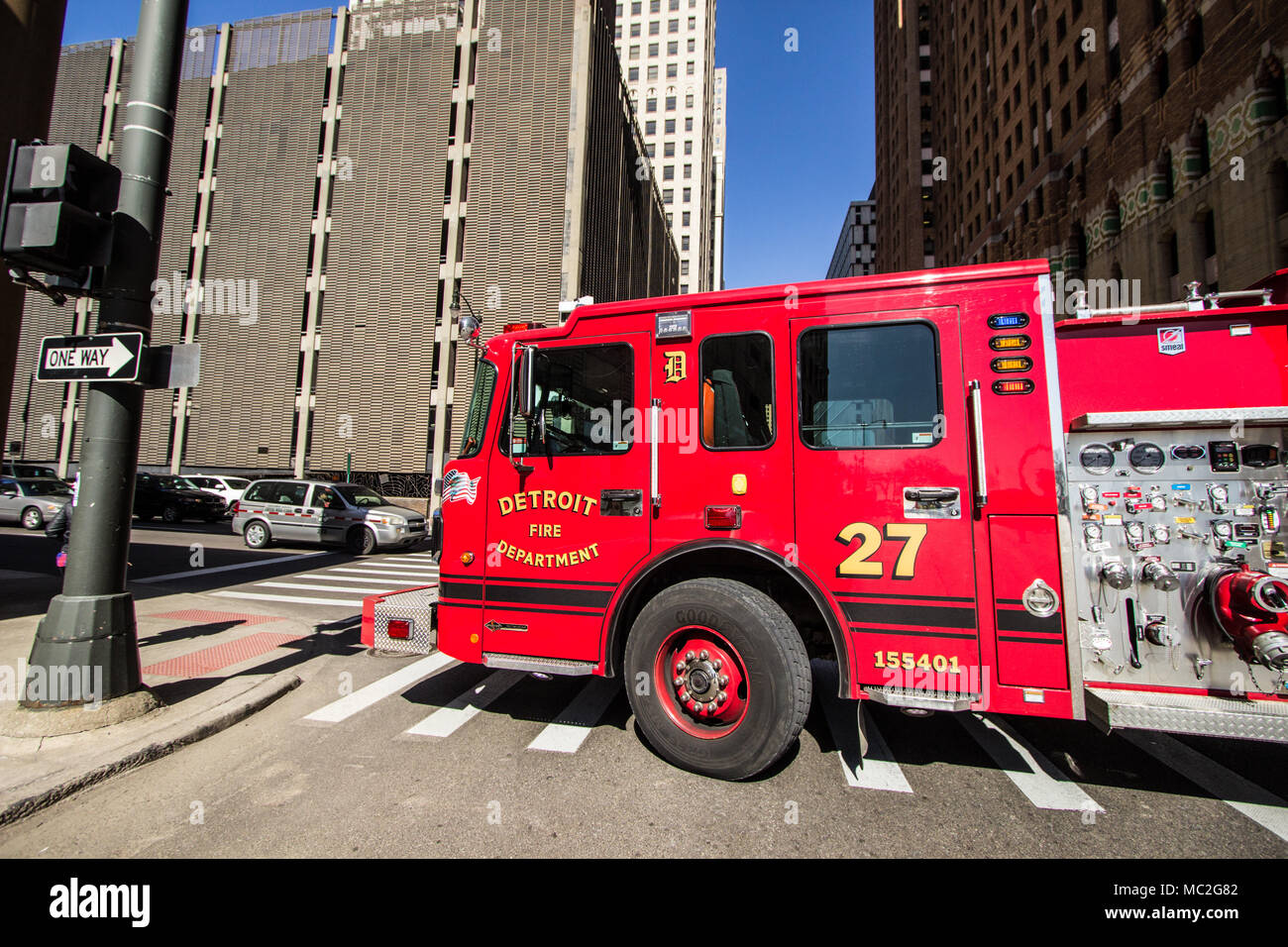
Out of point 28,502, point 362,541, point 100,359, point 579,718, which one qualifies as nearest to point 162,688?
point 100,359

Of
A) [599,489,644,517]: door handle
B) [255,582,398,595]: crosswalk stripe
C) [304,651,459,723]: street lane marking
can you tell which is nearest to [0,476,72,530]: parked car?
[255,582,398,595]: crosswalk stripe

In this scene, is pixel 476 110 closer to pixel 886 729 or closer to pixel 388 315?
pixel 388 315

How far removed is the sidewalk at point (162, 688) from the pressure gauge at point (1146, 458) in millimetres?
6177

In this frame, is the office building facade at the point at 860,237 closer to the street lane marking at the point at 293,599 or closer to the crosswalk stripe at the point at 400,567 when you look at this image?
the crosswalk stripe at the point at 400,567

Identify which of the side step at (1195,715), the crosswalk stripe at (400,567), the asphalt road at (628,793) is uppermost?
the side step at (1195,715)

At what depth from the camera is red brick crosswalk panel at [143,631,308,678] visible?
17.4 feet

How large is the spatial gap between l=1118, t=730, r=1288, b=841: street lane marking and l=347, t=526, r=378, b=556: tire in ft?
49.7

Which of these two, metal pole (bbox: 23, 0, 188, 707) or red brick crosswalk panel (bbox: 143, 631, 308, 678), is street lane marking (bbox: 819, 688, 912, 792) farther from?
red brick crosswalk panel (bbox: 143, 631, 308, 678)

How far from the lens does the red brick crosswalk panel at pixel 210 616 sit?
24.1ft

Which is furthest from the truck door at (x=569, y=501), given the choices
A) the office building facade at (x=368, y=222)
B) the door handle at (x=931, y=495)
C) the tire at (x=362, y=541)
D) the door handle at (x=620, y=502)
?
the office building facade at (x=368, y=222)

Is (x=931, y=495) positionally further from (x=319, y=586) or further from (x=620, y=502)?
(x=319, y=586)

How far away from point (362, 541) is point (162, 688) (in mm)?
11084

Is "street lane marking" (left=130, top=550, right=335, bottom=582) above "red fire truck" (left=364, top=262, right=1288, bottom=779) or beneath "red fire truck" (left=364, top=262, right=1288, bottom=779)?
beneath
